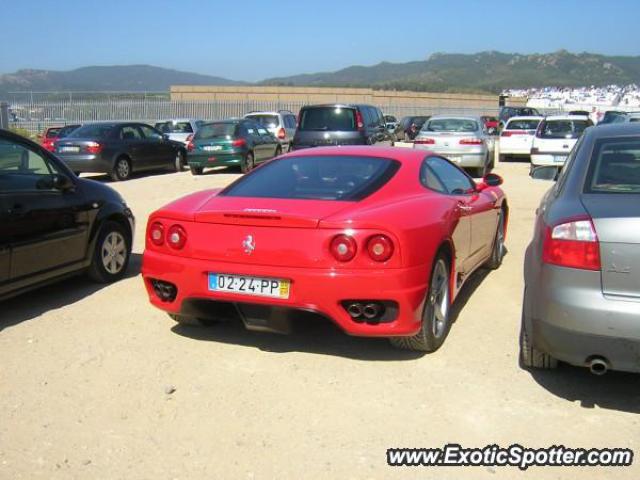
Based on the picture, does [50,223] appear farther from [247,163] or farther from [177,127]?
[177,127]

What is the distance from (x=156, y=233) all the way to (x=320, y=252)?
1230 millimetres

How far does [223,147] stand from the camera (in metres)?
17.5

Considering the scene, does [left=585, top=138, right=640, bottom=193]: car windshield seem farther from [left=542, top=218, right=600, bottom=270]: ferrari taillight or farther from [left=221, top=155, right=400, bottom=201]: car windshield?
[left=221, top=155, right=400, bottom=201]: car windshield

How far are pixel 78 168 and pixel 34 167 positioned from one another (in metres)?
10.8

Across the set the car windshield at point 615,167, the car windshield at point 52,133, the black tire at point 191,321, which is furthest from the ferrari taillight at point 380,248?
the car windshield at point 52,133

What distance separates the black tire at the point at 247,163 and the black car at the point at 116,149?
2.31 metres

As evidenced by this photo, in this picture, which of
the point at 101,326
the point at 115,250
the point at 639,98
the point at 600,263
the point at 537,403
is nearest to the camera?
the point at 600,263

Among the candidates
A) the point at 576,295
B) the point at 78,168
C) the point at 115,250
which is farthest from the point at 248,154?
the point at 576,295

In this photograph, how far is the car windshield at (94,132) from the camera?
54.3 feet

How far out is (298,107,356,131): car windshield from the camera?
15.8 m

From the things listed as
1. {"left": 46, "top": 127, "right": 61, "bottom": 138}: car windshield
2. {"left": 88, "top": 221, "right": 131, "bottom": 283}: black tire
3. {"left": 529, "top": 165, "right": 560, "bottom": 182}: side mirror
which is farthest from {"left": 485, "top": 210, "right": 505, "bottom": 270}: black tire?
{"left": 46, "top": 127, "right": 61, "bottom": 138}: car windshield

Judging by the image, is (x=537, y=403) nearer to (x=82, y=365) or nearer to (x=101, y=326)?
(x=82, y=365)

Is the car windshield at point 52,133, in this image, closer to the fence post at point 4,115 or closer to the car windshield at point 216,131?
the fence post at point 4,115

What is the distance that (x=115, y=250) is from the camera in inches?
264
